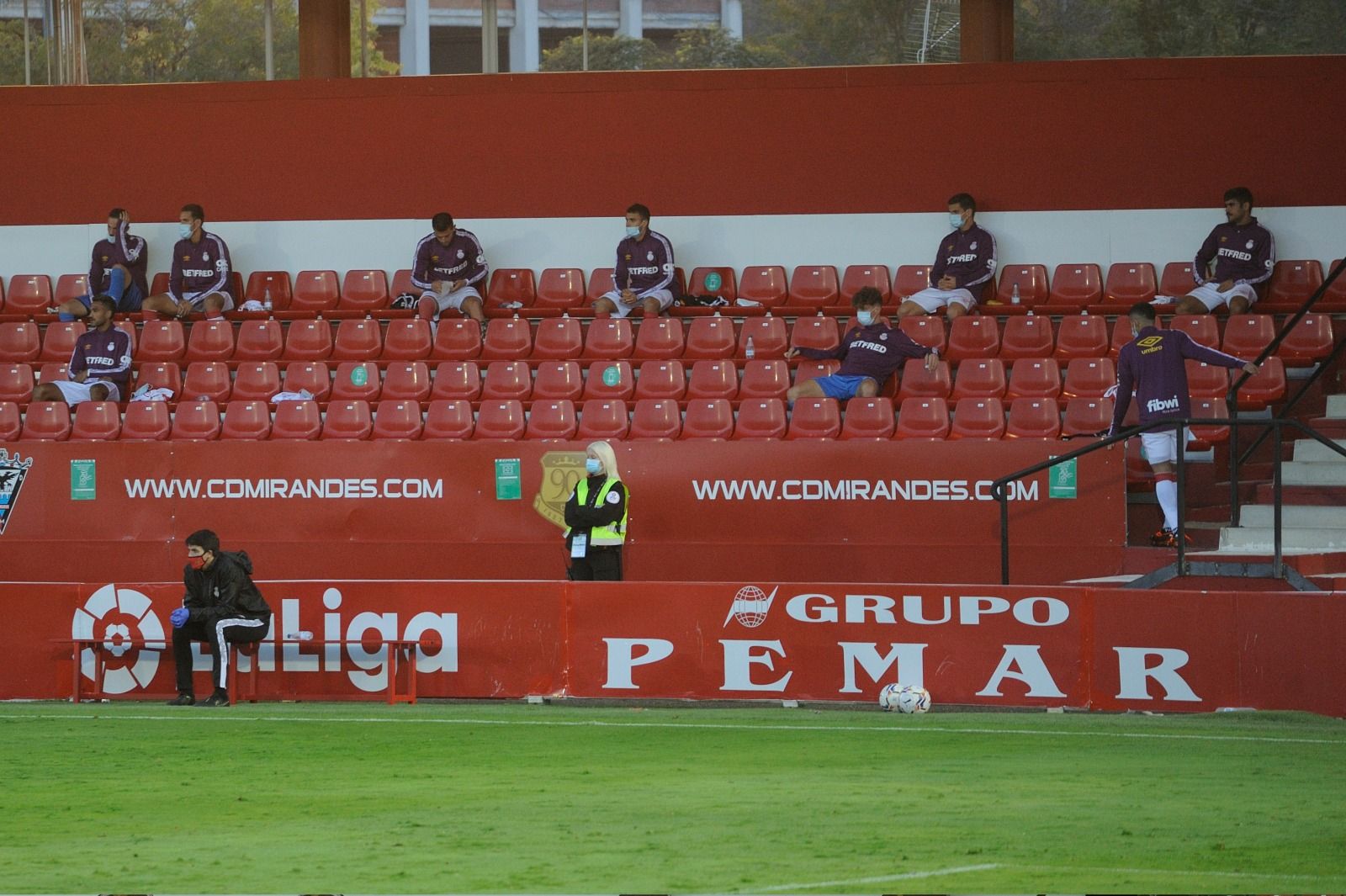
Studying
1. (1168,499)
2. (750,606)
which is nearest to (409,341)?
(750,606)

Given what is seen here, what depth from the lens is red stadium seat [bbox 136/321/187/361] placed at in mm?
18203

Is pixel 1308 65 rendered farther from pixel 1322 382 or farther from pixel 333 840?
pixel 333 840

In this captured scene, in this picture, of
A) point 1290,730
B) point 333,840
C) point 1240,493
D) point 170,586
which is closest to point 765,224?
point 1240,493

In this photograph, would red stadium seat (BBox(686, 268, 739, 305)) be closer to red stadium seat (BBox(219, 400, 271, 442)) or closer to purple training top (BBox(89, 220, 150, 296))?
red stadium seat (BBox(219, 400, 271, 442))

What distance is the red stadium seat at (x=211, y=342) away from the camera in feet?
59.7

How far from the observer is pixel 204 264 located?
61.6ft

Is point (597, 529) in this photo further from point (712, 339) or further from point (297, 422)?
point (297, 422)

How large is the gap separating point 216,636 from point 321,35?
932cm

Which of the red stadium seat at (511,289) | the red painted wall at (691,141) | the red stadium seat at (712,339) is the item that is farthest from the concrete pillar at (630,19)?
the red stadium seat at (712,339)

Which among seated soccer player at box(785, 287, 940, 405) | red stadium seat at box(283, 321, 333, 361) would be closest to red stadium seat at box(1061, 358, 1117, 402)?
seated soccer player at box(785, 287, 940, 405)

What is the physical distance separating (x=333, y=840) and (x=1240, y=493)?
10119mm

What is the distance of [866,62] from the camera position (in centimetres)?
1953

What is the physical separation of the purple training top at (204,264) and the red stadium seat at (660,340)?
15.5 feet

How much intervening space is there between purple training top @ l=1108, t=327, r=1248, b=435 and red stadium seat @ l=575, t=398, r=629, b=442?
449cm
